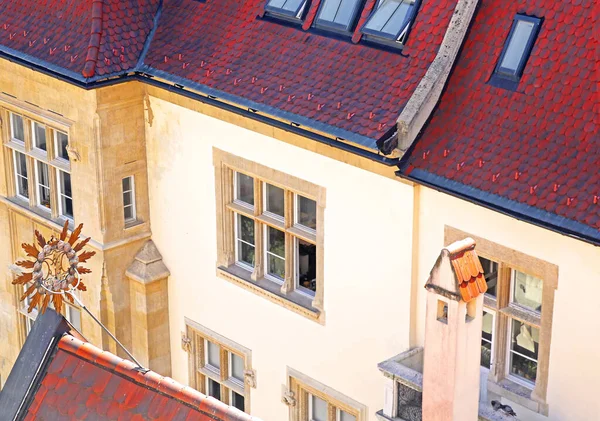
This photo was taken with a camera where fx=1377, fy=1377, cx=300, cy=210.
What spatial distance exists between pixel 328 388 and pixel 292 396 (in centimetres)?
97

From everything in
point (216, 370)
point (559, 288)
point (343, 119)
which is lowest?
point (216, 370)

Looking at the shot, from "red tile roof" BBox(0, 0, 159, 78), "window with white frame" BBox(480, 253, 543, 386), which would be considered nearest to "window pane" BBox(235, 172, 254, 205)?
"red tile roof" BBox(0, 0, 159, 78)

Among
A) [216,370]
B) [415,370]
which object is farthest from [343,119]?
[216,370]

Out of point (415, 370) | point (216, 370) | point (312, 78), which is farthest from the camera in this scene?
point (216, 370)

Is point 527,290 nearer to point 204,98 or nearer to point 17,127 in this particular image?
point 204,98

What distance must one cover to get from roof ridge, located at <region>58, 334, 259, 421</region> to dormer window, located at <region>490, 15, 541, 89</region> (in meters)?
5.95

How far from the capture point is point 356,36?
66.8ft

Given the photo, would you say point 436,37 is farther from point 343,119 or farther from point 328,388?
point 328,388

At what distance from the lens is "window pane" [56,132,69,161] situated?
2423 cm

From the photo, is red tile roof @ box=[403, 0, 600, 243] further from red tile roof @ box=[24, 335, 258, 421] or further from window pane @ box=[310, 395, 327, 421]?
window pane @ box=[310, 395, 327, 421]

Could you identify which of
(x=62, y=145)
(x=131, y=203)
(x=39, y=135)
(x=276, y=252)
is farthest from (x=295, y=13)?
(x=39, y=135)

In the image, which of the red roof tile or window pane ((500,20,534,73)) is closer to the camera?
the red roof tile

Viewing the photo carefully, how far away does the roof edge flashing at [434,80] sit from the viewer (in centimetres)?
1883

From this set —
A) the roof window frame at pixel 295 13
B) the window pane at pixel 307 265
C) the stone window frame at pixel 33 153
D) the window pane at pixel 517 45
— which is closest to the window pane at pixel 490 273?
the window pane at pixel 517 45
